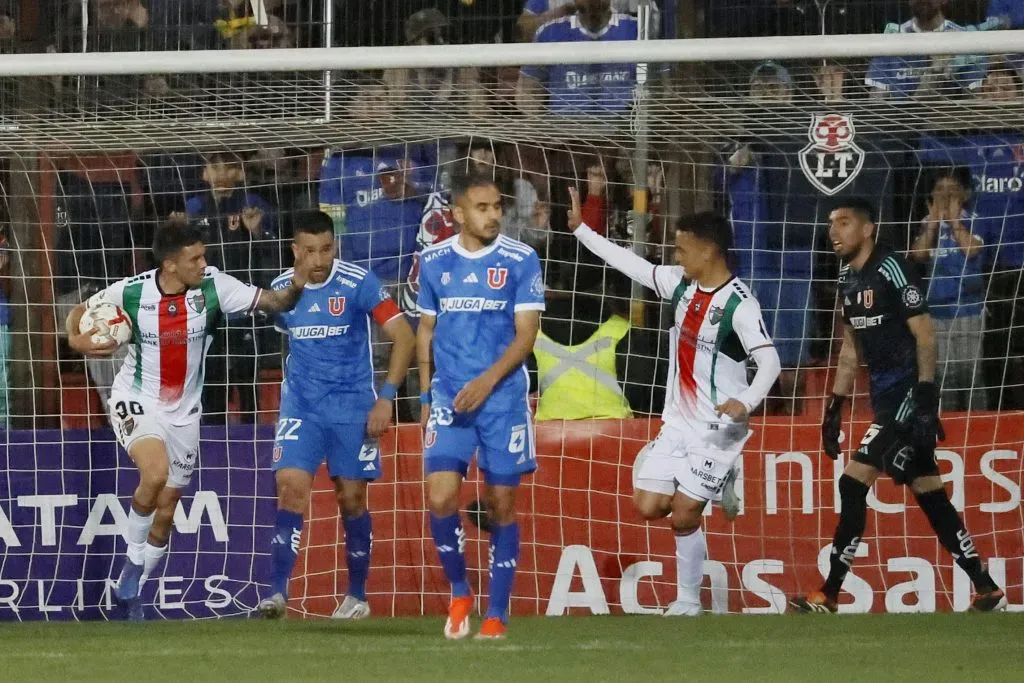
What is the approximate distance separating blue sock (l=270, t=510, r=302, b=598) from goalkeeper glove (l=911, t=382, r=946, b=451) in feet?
10.3

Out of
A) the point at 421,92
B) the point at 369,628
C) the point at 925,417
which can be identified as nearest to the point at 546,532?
the point at 369,628

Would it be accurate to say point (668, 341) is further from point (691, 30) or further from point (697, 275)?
point (691, 30)

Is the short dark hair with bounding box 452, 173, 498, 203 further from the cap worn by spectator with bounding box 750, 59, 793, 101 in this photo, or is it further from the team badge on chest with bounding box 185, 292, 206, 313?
the team badge on chest with bounding box 185, 292, 206, 313

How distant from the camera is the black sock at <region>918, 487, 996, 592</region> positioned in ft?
29.0

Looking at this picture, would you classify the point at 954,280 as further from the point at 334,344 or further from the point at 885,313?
the point at 334,344

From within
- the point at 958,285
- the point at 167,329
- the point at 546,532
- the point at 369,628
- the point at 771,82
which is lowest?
the point at 369,628

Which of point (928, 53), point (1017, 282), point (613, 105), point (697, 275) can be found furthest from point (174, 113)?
point (1017, 282)

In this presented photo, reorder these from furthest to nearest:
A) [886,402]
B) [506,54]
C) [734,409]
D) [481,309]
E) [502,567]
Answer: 1. [886,402]
2. [734,409]
3. [506,54]
4. [481,309]
5. [502,567]

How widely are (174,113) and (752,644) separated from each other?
4.26 meters

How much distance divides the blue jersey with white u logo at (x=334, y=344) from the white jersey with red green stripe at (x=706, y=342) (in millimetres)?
1455

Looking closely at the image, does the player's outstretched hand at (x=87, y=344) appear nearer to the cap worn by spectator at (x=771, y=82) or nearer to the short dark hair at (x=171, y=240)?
the short dark hair at (x=171, y=240)

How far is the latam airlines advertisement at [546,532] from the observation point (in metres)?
9.41

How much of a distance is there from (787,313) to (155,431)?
348cm

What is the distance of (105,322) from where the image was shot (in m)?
8.92
